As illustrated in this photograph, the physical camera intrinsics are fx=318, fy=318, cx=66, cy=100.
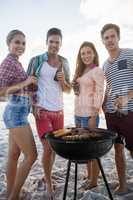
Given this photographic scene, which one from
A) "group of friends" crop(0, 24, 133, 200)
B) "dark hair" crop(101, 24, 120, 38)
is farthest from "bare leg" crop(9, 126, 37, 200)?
"dark hair" crop(101, 24, 120, 38)

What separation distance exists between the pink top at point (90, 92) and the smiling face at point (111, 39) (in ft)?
1.21

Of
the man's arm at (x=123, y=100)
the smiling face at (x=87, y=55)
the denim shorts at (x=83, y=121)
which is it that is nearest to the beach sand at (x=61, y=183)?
the denim shorts at (x=83, y=121)

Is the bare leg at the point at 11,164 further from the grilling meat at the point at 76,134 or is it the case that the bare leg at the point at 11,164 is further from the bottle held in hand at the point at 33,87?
the grilling meat at the point at 76,134

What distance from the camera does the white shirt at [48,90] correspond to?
4.32 meters

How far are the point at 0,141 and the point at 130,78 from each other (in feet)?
16.1

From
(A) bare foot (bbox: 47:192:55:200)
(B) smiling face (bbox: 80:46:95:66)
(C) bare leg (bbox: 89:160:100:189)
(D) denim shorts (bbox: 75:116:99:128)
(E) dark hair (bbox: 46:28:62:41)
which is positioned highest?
(E) dark hair (bbox: 46:28:62:41)

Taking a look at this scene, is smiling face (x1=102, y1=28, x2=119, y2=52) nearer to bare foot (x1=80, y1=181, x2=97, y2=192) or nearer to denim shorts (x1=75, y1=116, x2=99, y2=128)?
denim shorts (x1=75, y1=116, x2=99, y2=128)

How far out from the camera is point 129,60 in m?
4.23

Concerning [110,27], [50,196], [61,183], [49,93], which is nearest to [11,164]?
[50,196]

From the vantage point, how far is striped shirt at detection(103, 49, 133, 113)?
4234mm

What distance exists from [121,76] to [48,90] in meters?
1.00

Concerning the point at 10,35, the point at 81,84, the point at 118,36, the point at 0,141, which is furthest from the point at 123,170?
the point at 0,141

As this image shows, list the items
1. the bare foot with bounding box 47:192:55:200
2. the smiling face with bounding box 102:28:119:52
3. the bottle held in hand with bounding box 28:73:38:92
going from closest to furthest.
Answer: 1. the bottle held in hand with bounding box 28:73:38:92
2. the smiling face with bounding box 102:28:119:52
3. the bare foot with bounding box 47:192:55:200

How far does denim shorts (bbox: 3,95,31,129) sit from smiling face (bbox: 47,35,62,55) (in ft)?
2.77
